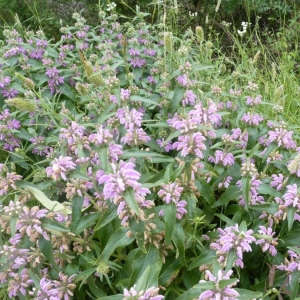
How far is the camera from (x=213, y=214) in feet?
6.49

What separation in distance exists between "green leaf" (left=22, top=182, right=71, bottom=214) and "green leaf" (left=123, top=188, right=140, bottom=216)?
1.28 feet

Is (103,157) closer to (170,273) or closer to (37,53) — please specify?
(170,273)

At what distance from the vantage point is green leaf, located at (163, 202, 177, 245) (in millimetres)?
1432

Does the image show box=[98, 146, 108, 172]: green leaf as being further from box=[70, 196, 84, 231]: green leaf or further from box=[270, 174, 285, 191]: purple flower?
box=[270, 174, 285, 191]: purple flower

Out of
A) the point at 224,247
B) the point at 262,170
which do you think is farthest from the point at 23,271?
the point at 262,170

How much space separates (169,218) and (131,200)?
209 mm

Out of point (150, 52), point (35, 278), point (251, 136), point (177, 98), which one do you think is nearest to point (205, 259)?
point (35, 278)

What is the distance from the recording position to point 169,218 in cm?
145

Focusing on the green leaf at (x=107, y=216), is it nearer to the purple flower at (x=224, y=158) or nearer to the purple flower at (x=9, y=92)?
the purple flower at (x=224, y=158)

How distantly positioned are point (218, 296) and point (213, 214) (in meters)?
0.80

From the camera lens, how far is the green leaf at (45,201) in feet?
5.18

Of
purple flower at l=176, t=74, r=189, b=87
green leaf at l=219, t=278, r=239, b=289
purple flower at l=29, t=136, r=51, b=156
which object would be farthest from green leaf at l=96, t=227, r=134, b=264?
purple flower at l=29, t=136, r=51, b=156

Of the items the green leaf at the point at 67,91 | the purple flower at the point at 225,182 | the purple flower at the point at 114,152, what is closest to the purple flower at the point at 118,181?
the purple flower at the point at 114,152

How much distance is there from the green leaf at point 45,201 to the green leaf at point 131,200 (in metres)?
0.39
